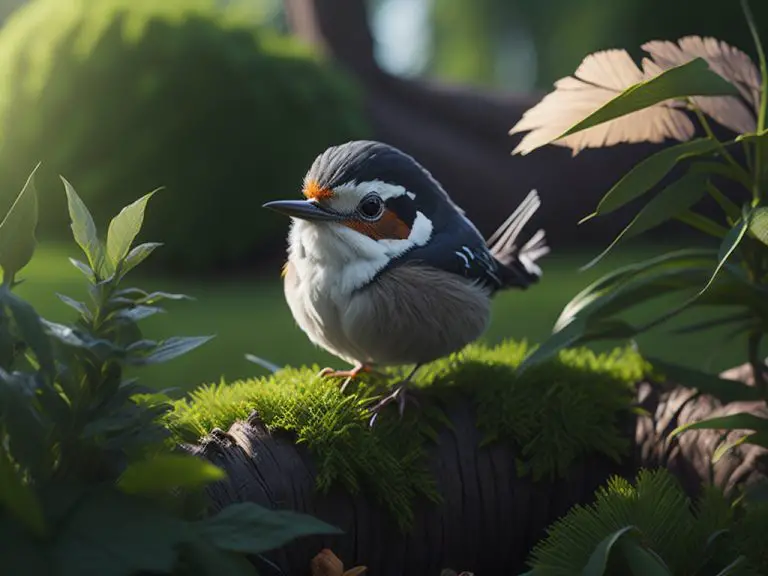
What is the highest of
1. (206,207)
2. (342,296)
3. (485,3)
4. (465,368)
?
(485,3)

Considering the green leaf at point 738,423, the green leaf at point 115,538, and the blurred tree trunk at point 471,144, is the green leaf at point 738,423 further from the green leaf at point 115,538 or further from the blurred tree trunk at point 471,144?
the blurred tree trunk at point 471,144

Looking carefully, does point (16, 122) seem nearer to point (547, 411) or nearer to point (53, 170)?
point (53, 170)

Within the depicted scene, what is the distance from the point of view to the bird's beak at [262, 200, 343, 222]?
50.8 inches

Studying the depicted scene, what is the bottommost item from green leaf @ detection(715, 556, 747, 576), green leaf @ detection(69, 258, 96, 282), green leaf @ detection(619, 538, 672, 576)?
green leaf @ detection(715, 556, 747, 576)

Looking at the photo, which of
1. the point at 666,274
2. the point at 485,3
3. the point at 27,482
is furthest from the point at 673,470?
the point at 485,3

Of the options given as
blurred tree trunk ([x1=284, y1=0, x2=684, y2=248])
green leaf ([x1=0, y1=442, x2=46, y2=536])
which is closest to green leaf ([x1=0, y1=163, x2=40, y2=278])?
green leaf ([x1=0, y1=442, x2=46, y2=536])

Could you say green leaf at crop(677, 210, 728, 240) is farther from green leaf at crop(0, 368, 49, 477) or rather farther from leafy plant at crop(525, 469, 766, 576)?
green leaf at crop(0, 368, 49, 477)

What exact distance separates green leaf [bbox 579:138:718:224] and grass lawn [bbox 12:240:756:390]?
27.7 inches

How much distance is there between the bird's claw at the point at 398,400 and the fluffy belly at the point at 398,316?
48 mm

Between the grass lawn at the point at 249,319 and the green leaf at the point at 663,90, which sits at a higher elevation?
the green leaf at the point at 663,90

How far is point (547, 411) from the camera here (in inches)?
57.3

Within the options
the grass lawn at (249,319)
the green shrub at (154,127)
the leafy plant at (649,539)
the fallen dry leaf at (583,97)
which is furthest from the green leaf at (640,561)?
the green shrub at (154,127)

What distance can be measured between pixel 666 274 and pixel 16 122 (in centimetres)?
311

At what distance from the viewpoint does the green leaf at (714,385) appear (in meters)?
1.44
